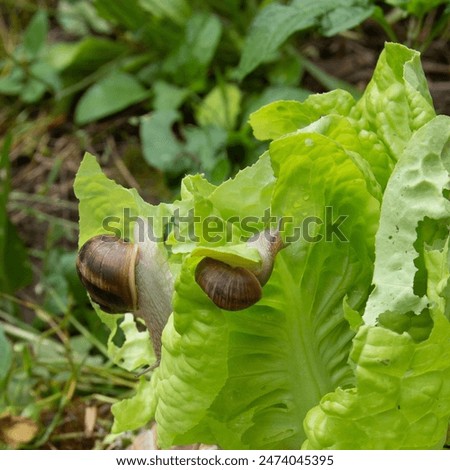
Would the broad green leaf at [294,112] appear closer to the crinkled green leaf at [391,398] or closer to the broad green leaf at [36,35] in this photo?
the crinkled green leaf at [391,398]

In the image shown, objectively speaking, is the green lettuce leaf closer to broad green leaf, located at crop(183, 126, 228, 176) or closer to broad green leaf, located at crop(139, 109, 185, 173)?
broad green leaf, located at crop(183, 126, 228, 176)

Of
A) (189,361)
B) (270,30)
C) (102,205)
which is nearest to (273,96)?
(270,30)

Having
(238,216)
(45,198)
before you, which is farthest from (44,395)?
(238,216)

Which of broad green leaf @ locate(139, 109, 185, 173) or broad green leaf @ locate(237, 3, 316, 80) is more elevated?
broad green leaf @ locate(237, 3, 316, 80)

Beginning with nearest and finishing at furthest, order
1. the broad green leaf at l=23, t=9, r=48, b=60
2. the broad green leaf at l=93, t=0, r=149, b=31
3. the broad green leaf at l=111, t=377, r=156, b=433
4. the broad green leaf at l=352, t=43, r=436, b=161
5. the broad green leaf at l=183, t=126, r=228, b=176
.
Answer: the broad green leaf at l=352, t=43, r=436, b=161, the broad green leaf at l=111, t=377, r=156, b=433, the broad green leaf at l=183, t=126, r=228, b=176, the broad green leaf at l=93, t=0, r=149, b=31, the broad green leaf at l=23, t=9, r=48, b=60

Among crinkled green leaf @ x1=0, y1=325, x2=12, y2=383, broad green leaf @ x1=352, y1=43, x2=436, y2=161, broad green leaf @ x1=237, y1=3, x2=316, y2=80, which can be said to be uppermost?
broad green leaf @ x1=352, y1=43, x2=436, y2=161

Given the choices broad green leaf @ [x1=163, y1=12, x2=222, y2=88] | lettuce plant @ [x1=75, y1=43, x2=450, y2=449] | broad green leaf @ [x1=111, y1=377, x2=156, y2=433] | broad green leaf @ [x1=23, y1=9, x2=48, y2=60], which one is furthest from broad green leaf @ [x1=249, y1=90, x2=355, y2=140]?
broad green leaf @ [x1=23, y1=9, x2=48, y2=60]

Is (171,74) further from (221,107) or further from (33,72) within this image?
(33,72)
